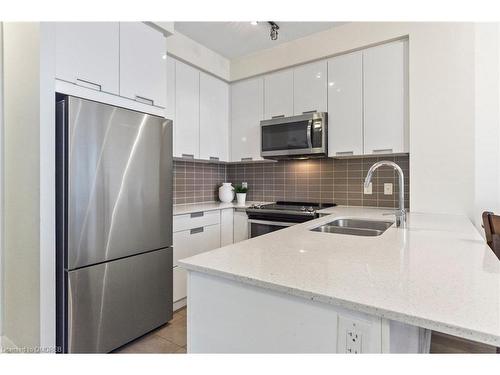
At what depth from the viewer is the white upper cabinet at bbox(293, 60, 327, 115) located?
2.71 metres

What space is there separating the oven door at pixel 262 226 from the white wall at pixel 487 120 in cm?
146

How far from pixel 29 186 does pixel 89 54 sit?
839mm

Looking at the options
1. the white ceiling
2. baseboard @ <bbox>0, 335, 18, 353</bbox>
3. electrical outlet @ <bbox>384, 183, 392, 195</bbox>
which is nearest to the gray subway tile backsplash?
electrical outlet @ <bbox>384, 183, 392, 195</bbox>

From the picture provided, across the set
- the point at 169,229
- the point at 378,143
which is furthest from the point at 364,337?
the point at 378,143

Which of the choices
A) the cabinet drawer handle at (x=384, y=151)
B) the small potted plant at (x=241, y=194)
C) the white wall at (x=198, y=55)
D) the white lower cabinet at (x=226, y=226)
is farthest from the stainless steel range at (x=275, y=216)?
the white wall at (x=198, y=55)

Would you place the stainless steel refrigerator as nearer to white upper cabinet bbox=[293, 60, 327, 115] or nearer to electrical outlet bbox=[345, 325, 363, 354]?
white upper cabinet bbox=[293, 60, 327, 115]

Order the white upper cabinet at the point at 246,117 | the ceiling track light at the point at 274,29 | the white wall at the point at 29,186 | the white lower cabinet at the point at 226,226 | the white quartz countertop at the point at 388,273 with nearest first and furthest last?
the white quartz countertop at the point at 388,273
the white wall at the point at 29,186
the ceiling track light at the point at 274,29
the white lower cabinet at the point at 226,226
the white upper cabinet at the point at 246,117

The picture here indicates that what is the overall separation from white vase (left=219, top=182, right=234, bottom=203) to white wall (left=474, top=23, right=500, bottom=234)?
2250 mm

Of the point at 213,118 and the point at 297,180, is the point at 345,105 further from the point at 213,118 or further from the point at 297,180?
the point at 213,118

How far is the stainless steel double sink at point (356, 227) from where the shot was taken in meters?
1.79

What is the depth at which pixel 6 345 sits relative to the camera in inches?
71.8

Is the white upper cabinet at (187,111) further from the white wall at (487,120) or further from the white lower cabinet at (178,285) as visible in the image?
the white wall at (487,120)

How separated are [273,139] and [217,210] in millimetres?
904

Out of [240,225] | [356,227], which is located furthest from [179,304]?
[356,227]
